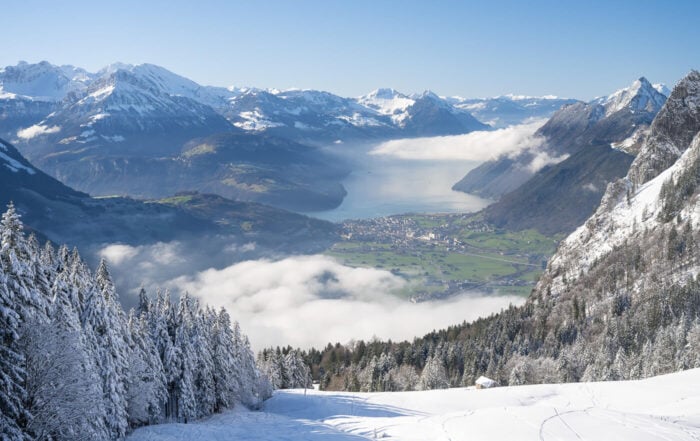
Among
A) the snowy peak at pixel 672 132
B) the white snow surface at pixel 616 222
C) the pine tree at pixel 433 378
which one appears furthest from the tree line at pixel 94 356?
the snowy peak at pixel 672 132

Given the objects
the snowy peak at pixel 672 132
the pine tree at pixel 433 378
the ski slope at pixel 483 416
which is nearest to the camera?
the ski slope at pixel 483 416

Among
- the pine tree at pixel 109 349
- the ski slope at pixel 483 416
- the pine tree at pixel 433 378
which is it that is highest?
the pine tree at pixel 109 349

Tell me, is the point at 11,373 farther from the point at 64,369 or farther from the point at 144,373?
the point at 144,373

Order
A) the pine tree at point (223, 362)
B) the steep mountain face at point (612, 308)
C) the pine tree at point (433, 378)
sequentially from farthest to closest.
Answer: the steep mountain face at point (612, 308), the pine tree at point (433, 378), the pine tree at point (223, 362)

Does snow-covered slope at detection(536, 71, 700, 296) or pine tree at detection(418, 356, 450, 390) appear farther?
snow-covered slope at detection(536, 71, 700, 296)

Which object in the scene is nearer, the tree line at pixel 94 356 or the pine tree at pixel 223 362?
the tree line at pixel 94 356

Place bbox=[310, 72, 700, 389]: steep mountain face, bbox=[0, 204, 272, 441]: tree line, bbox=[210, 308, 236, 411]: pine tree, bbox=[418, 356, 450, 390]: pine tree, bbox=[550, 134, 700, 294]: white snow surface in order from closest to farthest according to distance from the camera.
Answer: bbox=[0, 204, 272, 441]: tree line → bbox=[210, 308, 236, 411]: pine tree → bbox=[418, 356, 450, 390]: pine tree → bbox=[310, 72, 700, 389]: steep mountain face → bbox=[550, 134, 700, 294]: white snow surface

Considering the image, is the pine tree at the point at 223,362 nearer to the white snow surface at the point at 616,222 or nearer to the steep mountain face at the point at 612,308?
the steep mountain face at the point at 612,308

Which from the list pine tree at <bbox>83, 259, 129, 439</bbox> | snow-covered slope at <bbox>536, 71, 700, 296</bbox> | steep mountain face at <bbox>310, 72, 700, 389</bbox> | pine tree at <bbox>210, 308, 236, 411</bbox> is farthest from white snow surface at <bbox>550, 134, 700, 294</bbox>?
pine tree at <bbox>83, 259, 129, 439</bbox>

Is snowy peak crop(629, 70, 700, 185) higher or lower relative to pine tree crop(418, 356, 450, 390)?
higher

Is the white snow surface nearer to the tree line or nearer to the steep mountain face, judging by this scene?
the steep mountain face

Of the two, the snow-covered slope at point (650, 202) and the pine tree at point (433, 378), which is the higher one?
the snow-covered slope at point (650, 202)
